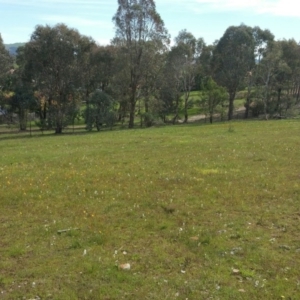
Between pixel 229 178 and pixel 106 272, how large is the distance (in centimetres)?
858

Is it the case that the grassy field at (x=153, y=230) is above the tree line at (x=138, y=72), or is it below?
below

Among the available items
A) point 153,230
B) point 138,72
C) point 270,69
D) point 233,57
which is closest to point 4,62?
point 138,72

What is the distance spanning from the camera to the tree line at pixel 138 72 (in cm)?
5006

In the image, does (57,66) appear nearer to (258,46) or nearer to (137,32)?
(137,32)

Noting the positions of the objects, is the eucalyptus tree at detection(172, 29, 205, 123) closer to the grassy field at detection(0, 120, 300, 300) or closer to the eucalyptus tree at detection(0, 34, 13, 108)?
the eucalyptus tree at detection(0, 34, 13, 108)

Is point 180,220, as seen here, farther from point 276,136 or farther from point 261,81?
point 261,81

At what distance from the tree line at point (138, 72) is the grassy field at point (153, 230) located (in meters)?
Result: 34.5

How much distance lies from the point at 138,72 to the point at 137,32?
16.8ft

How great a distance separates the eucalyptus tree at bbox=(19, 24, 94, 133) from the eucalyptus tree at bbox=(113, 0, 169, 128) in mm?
5861

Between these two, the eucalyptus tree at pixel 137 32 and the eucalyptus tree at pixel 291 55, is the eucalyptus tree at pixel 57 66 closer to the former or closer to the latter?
the eucalyptus tree at pixel 137 32

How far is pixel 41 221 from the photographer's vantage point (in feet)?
35.7

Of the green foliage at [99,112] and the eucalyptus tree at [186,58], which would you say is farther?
the eucalyptus tree at [186,58]

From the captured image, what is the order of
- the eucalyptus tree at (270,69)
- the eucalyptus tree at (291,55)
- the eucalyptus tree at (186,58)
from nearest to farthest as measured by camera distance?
the eucalyptus tree at (270,69) < the eucalyptus tree at (186,58) < the eucalyptus tree at (291,55)

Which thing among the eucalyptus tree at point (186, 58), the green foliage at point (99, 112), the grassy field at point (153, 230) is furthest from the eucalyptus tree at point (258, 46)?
the grassy field at point (153, 230)
